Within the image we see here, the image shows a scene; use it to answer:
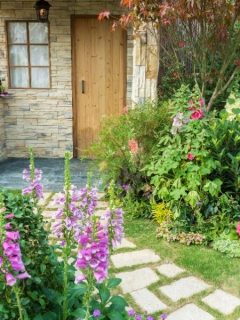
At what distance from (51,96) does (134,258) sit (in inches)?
143

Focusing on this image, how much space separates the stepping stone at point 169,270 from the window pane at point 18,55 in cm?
418

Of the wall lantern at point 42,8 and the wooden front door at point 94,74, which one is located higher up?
the wall lantern at point 42,8

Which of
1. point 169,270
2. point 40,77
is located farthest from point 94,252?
point 40,77

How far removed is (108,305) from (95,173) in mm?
2864

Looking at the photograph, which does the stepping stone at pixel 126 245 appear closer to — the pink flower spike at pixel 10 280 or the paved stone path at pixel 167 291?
the paved stone path at pixel 167 291

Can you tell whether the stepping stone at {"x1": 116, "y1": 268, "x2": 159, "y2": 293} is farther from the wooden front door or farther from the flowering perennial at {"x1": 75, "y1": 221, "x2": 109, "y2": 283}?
the wooden front door

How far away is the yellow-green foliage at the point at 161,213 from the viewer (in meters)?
3.79

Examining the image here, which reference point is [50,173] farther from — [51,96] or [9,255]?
[9,255]

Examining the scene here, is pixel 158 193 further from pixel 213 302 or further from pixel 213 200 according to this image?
pixel 213 302

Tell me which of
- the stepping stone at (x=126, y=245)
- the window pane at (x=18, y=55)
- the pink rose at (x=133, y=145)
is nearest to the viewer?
the stepping stone at (x=126, y=245)

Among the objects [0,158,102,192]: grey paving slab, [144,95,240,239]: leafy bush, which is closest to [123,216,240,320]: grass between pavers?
[144,95,240,239]: leafy bush

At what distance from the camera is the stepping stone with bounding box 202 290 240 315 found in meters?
2.65

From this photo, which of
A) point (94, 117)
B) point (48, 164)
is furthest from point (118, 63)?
point (48, 164)

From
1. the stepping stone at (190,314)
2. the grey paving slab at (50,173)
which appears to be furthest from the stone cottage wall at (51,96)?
the stepping stone at (190,314)
